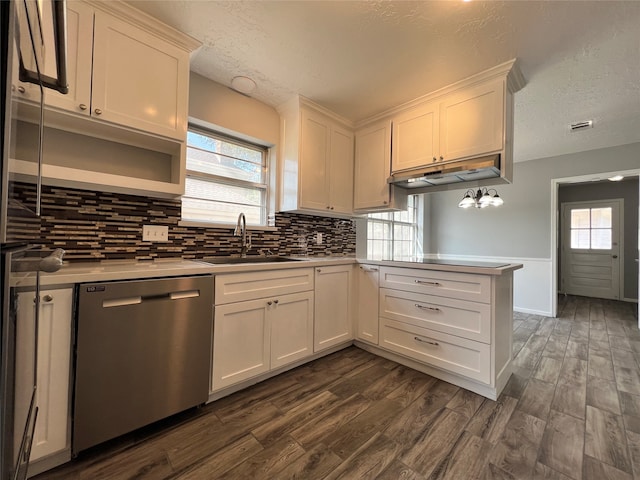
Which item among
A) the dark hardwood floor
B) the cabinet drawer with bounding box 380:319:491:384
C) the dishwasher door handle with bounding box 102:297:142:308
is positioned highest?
the dishwasher door handle with bounding box 102:297:142:308

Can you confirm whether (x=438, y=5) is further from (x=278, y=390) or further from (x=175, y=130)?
(x=278, y=390)

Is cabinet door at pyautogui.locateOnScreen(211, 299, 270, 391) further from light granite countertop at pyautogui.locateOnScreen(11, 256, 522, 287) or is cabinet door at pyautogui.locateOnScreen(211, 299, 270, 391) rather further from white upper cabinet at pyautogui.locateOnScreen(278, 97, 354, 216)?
white upper cabinet at pyautogui.locateOnScreen(278, 97, 354, 216)

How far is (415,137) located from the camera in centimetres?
249

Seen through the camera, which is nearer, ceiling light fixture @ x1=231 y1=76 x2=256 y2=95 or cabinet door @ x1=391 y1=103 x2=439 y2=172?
ceiling light fixture @ x1=231 y1=76 x2=256 y2=95

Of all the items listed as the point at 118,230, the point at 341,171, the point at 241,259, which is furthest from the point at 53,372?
the point at 341,171

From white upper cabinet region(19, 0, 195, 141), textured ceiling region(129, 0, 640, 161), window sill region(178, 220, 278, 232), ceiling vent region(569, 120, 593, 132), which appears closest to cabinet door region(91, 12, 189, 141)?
white upper cabinet region(19, 0, 195, 141)

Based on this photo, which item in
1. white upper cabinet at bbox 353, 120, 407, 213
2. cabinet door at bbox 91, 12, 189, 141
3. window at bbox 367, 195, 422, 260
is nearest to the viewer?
cabinet door at bbox 91, 12, 189, 141

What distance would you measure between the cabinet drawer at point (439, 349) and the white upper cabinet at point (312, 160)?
1.29 metres

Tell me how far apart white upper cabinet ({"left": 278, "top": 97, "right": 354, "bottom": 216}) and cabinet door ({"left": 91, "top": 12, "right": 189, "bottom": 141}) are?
978 millimetres

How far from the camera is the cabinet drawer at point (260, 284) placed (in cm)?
171

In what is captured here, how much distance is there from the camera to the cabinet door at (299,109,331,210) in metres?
2.53

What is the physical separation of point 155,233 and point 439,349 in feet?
7.36

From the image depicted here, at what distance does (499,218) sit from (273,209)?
12.9 ft

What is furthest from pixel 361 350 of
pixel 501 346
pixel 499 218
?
pixel 499 218
